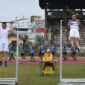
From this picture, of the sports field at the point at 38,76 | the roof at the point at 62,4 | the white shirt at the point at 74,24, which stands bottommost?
the sports field at the point at 38,76

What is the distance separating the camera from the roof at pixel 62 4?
1508 inches

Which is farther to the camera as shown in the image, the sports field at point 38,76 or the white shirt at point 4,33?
the white shirt at point 4,33

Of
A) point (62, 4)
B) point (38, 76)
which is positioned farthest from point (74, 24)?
point (62, 4)

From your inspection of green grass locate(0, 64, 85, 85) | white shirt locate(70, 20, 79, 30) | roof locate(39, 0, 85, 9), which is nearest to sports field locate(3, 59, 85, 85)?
green grass locate(0, 64, 85, 85)

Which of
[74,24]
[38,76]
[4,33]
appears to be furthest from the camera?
[38,76]

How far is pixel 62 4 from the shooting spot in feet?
128

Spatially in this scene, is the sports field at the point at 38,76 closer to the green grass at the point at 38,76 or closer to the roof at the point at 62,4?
the green grass at the point at 38,76

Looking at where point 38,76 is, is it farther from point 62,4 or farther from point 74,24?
point 62,4

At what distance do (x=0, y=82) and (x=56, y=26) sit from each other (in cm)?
2977

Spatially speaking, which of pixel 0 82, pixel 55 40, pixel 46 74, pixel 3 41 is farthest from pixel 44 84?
pixel 55 40

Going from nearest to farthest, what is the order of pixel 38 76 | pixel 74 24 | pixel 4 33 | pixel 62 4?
pixel 4 33 → pixel 74 24 → pixel 38 76 → pixel 62 4

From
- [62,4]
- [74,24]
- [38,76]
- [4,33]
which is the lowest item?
[38,76]

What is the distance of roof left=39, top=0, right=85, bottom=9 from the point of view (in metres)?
38.3

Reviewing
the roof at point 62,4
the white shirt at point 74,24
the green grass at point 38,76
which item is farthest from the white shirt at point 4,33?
the roof at point 62,4
